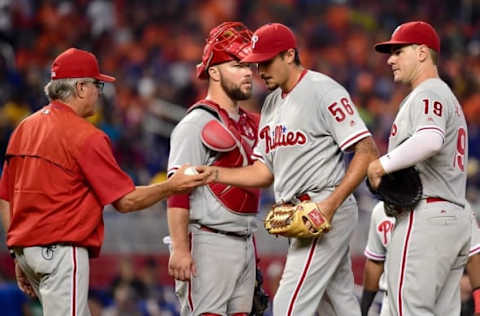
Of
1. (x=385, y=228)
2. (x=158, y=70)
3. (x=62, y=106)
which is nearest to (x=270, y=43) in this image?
(x=62, y=106)

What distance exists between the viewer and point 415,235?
5.57 m

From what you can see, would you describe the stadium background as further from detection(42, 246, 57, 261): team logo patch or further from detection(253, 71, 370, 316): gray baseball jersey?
detection(42, 246, 57, 261): team logo patch

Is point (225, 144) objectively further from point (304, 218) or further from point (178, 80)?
point (178, 80)

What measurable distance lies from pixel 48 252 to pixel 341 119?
1.75 meters

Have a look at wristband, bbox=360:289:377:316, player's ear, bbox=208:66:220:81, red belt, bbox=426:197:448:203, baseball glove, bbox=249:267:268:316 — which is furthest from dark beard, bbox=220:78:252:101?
wristband, bbox=360:289:377:316

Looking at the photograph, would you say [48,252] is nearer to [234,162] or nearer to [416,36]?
[234,162]

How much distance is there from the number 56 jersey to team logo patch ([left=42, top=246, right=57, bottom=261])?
194cm

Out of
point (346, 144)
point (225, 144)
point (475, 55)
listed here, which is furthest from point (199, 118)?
point (475, 55)

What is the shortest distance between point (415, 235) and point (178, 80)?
10.2 meters

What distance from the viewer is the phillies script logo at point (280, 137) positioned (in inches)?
226

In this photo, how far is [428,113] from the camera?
549 centimetres

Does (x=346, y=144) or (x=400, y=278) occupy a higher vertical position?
(x=346, y=144)

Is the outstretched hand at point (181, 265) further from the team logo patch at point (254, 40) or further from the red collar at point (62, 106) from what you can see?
the team logo patch at point (254, 40)

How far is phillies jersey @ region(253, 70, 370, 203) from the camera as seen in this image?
5.65 metres
